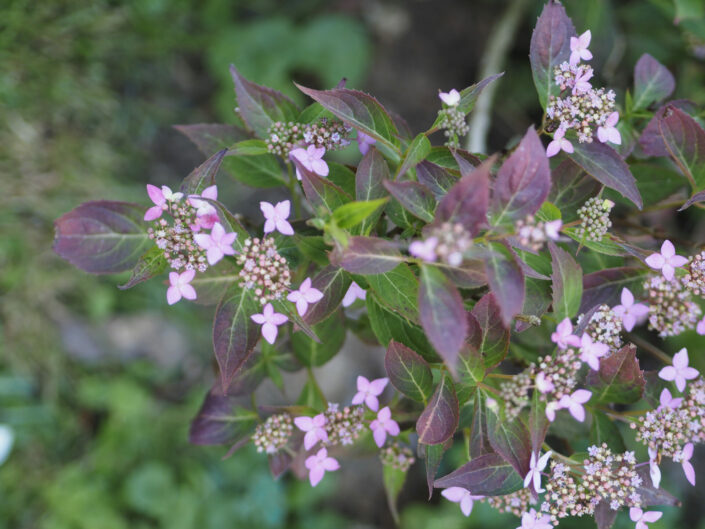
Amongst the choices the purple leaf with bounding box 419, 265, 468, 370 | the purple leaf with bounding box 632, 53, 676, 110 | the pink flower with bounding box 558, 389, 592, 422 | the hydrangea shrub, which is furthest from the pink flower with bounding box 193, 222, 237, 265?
the purple leaf with bounding box 632, 53, 676, 110

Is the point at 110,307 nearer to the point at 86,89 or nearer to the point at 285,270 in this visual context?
the point at 86,89

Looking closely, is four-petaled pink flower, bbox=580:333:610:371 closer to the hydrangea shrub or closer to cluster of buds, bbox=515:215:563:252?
the hydrangea shrub

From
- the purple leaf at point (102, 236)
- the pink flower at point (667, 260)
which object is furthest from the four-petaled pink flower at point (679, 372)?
the purple leaf at point (102, 236)

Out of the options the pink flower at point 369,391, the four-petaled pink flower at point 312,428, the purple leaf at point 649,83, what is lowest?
the four-petaled pink flower at point 312,428

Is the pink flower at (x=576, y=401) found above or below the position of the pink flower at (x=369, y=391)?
above

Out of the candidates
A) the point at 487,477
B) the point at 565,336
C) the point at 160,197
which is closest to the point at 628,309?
the point at 565,336

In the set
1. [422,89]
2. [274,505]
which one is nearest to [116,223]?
[274,505]

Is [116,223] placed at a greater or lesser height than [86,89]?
greater

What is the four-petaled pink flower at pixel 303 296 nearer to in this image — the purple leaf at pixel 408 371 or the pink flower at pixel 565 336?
the purple leaf at pixel 408 371
